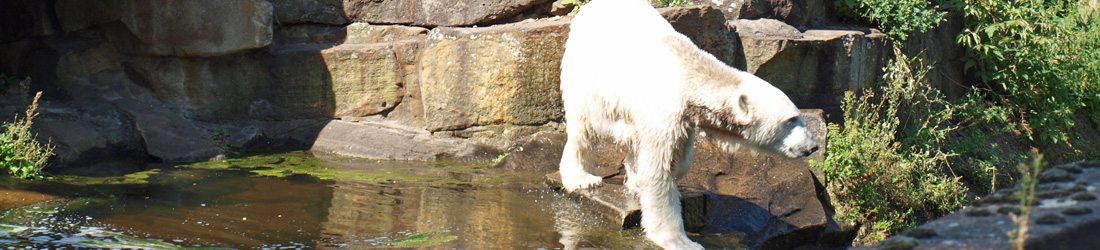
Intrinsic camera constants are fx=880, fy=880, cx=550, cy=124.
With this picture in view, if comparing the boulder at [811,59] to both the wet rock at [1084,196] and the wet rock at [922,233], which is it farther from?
the wet rock at [922,233]

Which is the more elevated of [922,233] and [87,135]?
[922,233]

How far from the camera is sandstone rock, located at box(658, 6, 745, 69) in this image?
7246 mm

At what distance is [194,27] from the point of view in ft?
25.3

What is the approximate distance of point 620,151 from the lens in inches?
266

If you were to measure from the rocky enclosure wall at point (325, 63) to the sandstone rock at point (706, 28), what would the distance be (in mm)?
12

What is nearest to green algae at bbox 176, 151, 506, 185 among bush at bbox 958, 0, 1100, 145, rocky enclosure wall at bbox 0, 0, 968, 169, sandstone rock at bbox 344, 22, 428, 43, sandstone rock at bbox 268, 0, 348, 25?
rocky enclosure wall at bbox 0, 0, 968, 169

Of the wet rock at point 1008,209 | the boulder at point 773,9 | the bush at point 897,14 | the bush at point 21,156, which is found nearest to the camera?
the wet rock at point 1008,209

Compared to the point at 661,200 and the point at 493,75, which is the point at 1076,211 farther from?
the point at 493,75

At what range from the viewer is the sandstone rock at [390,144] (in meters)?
7.45

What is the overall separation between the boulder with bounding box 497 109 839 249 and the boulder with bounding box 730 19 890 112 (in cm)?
72

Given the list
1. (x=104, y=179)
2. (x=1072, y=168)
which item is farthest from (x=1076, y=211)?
(x=104, y=179)

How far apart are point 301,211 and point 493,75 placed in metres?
2.64

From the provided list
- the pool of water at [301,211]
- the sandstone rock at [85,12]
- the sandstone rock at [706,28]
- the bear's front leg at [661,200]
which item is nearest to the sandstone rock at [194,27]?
the sandstone rock at [85,12]

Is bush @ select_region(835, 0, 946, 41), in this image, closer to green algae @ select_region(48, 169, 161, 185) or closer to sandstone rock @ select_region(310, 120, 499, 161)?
sandstone rock @ select_region(310, 120, 499, 161)
